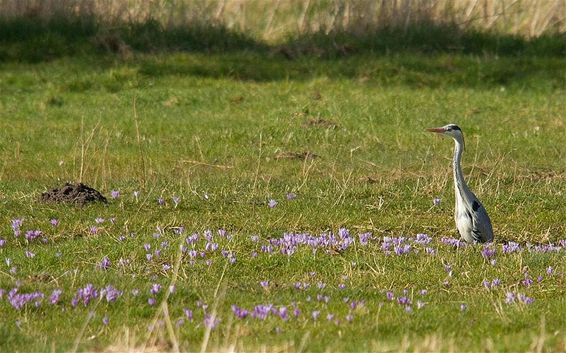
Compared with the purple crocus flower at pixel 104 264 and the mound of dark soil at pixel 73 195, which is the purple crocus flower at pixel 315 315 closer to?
the purple crocus flower at pixel 104 264

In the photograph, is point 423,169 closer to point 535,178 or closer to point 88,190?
point 535,178

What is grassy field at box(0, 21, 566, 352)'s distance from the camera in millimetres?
7262

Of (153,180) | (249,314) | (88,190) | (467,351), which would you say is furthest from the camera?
(153,180)

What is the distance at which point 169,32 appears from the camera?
2125 cm

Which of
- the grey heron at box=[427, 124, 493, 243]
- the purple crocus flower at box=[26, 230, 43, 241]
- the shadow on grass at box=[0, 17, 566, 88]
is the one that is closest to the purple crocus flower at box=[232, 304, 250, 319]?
the purple crocus flower at box=[26, 230, 43, 241]

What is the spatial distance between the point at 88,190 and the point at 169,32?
10.2 meters

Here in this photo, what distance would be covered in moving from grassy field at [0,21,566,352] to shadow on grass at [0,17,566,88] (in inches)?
2.7

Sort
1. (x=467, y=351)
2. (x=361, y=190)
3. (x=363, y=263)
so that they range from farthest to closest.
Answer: (x=361, y=190)
(x=363, y=263)
(x=467, y=351)

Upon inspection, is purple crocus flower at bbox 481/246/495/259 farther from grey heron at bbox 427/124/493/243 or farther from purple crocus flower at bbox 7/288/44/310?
purple crocus flower at bbox 7/288/44/310

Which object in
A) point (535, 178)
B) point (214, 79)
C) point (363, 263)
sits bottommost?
point (214, 79)

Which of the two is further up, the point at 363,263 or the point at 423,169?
the point at 363,263

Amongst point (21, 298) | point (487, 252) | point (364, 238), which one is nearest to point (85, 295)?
point (21, 298)

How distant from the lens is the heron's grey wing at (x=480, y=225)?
400 inches

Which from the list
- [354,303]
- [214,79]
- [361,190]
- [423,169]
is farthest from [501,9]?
[354,303]
